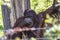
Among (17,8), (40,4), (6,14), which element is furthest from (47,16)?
(6,14)

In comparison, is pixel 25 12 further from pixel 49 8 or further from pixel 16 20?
pixel 49 8

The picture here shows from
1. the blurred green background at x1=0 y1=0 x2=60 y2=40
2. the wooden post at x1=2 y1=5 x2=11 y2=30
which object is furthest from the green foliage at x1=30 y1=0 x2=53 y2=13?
the wooden post at x1=2 y1=5 x2=11 y2=30

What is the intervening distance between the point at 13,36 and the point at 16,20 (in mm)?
172

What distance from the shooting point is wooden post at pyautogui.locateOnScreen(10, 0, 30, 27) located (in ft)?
5.23

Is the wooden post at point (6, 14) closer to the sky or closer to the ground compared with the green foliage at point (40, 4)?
closer to the ground

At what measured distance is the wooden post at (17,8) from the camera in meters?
1.59

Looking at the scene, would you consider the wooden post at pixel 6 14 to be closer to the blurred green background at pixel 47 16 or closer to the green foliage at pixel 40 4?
the blurred green background at pixel 47 16

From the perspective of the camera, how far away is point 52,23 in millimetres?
1598

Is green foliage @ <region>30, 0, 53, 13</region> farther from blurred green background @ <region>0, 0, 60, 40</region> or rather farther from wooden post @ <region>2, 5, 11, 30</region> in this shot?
wooden post @ <region>2, 5, 11, 30</region>

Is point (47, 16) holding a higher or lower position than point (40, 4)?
lower

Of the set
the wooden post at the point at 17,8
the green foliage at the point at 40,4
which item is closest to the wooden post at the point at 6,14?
the wooden post at the point at 17,8

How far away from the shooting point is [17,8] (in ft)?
5.26

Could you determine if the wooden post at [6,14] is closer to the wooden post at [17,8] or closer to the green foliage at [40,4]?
the wooden post at [17,8]

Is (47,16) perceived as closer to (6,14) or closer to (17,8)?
(17,8)
